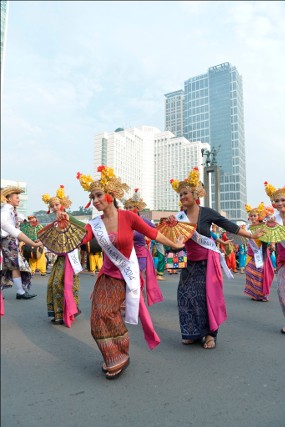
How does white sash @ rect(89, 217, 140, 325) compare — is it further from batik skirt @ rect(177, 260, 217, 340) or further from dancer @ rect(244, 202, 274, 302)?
dancer @ rect(244, 202, 274, 302)

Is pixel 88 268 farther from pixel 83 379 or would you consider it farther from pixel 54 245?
pixel 83 379

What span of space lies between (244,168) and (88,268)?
112046 mm

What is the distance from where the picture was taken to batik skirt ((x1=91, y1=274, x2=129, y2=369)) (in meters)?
2.98

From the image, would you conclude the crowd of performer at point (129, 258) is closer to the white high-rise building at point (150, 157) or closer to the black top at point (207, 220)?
the black top at point (207, 220)

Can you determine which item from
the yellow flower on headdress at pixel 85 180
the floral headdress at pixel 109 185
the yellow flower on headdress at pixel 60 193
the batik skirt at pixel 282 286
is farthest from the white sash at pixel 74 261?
the batik skirt at pixel 282 286

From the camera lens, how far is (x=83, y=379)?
2891 mm

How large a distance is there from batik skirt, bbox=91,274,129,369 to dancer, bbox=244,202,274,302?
182 inches

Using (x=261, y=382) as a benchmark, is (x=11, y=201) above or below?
above

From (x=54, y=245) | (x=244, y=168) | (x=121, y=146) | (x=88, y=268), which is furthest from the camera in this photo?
(x=244, y=168)

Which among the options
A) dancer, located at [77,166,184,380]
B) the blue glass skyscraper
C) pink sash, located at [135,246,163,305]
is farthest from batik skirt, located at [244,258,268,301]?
the blue glass skyscraper

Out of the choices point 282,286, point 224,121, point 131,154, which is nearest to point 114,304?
point 282,286

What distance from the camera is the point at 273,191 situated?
516 cm

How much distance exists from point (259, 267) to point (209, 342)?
3.68 metres

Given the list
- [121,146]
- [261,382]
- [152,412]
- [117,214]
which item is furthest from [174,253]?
[121,146]
